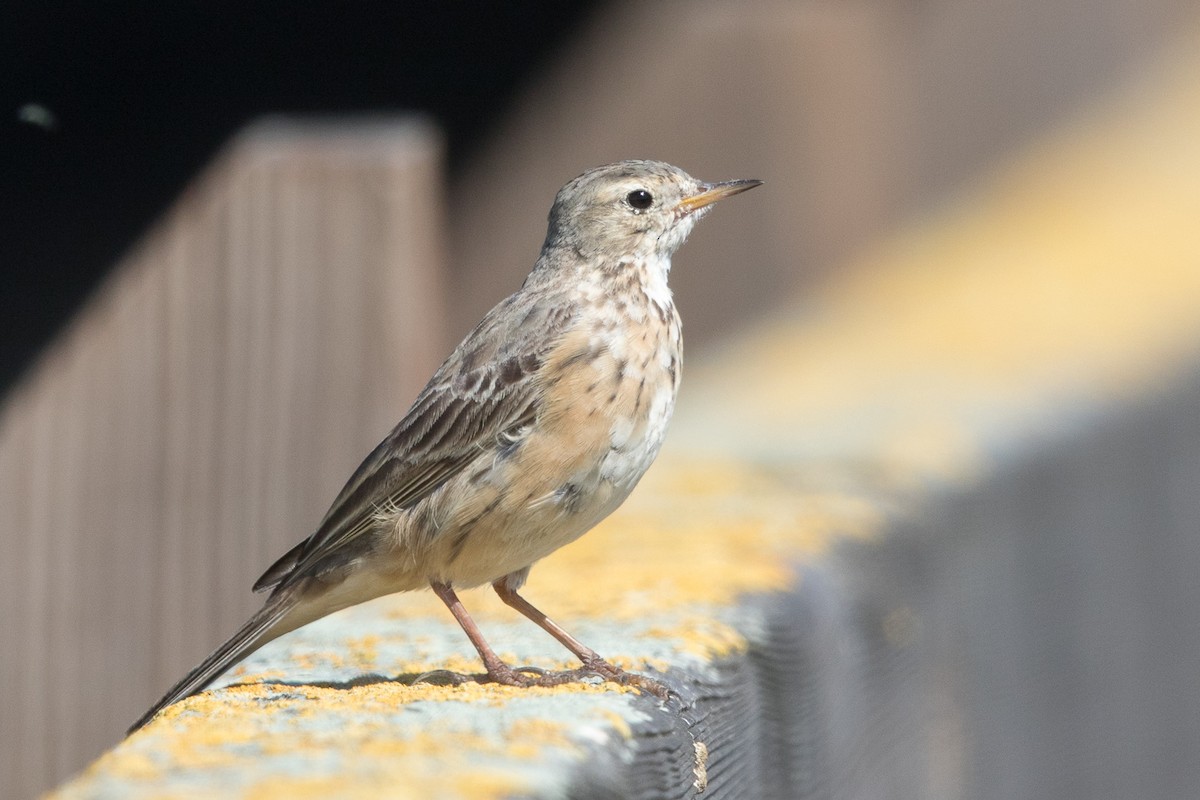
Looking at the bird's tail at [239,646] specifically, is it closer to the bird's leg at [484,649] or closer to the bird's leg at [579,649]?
the bird's leg at [484,649]

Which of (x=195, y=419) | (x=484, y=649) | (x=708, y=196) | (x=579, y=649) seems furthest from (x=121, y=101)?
(x=579, y=649)

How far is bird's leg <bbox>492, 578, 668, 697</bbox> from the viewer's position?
2820 millimetres

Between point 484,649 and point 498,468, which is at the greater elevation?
point 498,468

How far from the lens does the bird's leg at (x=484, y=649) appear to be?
3.16 m

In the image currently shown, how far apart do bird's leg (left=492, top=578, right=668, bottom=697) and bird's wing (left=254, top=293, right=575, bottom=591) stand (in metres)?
0.30

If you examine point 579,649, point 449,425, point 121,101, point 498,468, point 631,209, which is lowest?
point 579,649

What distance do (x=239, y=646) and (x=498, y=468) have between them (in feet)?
2.20

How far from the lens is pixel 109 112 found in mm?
4086

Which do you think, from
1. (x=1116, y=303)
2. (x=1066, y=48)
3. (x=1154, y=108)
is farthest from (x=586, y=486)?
(x=1154, y=108)

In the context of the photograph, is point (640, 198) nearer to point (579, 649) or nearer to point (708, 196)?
point (708, 196)

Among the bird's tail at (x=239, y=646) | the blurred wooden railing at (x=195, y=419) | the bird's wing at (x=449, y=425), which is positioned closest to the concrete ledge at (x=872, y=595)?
the bird's tail at (x=239, y=646)

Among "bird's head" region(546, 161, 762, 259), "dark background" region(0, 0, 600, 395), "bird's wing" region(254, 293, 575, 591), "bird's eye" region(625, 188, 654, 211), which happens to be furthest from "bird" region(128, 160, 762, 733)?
"dark background" region(0, 0, 600, 395)

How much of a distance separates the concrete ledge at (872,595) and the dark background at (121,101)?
A: 103cm

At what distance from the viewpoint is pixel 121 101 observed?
4.14 metres
